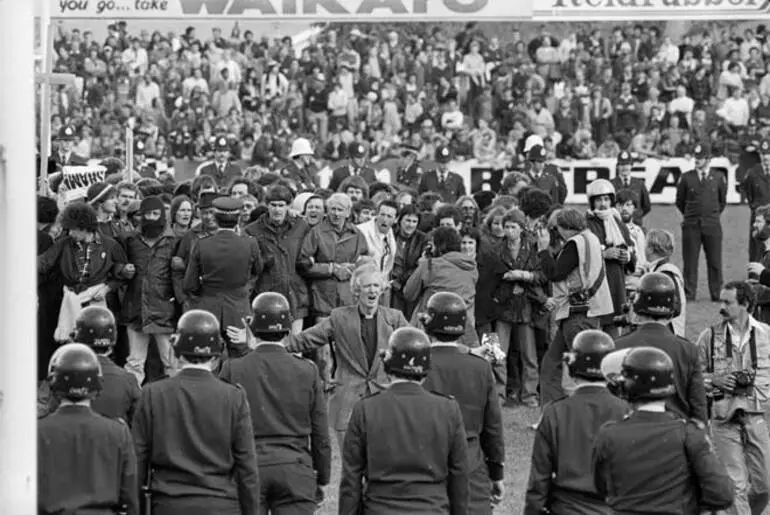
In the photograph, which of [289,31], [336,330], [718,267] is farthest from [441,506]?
[289,31]

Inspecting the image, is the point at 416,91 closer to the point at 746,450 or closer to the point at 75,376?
the point at 746,450

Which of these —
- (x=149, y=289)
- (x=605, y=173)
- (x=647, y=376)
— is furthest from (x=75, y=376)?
(x=605, y=173)

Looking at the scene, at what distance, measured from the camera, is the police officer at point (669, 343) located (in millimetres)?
10258

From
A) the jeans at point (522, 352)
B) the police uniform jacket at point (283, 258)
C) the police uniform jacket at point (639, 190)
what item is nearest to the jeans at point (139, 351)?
the police uniform jacket at point (283, 258)

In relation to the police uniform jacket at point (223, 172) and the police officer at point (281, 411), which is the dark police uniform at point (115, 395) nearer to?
the police officer at point (281, 411)

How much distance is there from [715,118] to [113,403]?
78.4 ft

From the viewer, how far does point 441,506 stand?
9.00 meters

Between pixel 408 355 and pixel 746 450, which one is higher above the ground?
pixel 408 355

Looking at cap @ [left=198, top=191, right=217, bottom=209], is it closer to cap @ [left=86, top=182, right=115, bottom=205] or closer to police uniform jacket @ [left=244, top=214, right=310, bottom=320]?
police uniform jacket @ [left=244, top=214, right=310, bottom=320]

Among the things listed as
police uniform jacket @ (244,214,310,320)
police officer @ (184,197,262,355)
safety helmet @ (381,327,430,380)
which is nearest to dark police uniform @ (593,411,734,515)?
safety helmet @ (381,327,430,380)

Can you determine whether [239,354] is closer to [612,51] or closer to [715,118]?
[715,118]

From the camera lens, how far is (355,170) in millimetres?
24250

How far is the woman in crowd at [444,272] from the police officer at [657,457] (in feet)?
21.0

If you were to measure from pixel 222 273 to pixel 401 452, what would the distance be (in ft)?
16.8
